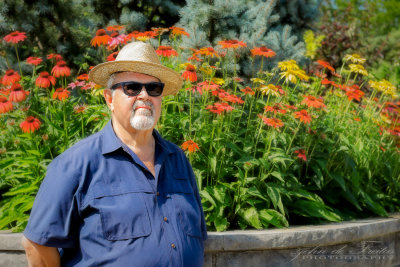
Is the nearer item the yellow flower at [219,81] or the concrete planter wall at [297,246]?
the concrete planter wall at [297,246]

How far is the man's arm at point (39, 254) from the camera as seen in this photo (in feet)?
6.53

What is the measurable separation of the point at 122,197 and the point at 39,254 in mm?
471

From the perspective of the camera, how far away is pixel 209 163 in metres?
3.27

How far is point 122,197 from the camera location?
6.75 ft

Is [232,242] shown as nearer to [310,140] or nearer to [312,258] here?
[312,258]

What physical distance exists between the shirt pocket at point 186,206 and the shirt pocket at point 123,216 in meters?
0.22

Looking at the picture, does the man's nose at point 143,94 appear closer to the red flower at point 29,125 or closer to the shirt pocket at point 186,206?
the shirt pocket at point 186,206

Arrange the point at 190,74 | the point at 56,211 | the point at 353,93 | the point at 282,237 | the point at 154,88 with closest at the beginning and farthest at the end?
1. the point at 56,211
2. the point at 154,88
3. the point at 282,237
4. the point at 190,74
5. the point at 353,93

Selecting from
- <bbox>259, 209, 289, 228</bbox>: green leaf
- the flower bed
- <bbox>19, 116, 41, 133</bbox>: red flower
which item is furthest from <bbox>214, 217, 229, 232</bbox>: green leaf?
<bbox>19, 116, 41, 133</bbox>: red flower

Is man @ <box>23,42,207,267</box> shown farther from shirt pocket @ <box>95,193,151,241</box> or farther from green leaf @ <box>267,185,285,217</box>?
green leaf @ <box>267,185,285,217</box>

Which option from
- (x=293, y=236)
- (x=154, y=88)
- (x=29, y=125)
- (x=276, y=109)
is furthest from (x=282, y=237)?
(x=29, y=125)

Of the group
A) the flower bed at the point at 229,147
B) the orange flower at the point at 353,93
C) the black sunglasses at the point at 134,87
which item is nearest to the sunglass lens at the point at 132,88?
the black sunglasses at the point at 134,87

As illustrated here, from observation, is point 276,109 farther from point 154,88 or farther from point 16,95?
point 16,95

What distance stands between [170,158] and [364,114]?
3.11m
